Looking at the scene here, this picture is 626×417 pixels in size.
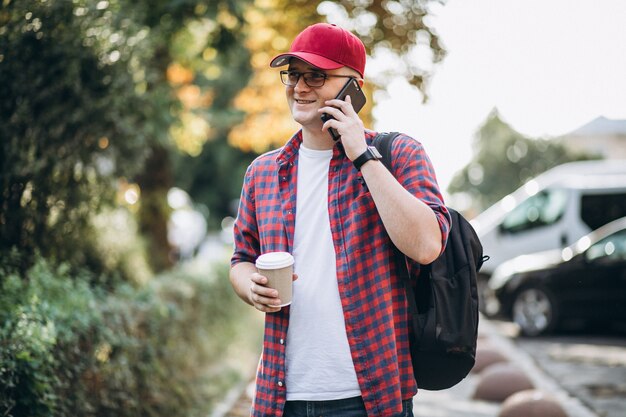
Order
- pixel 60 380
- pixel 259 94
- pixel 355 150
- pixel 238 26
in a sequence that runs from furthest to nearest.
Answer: pixel 259 94, pixel 238 26, pixel 60 380, pixel 355 150

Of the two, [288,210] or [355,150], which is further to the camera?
[288,210]

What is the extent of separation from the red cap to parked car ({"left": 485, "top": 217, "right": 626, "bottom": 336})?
9.02 metres

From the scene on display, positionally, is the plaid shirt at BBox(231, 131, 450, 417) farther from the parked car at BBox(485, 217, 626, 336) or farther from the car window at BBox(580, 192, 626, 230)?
the car window at BBox(580, 192, 626, 230)

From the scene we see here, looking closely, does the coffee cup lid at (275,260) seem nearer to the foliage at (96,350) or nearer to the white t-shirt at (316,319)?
the white t-shirt at (316,319)

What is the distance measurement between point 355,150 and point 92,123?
4.06 meters

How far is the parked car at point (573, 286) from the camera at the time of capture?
10320mm

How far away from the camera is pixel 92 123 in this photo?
5738 mm

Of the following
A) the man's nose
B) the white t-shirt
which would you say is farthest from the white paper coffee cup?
the man's nose

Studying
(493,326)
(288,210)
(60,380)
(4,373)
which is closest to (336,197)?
(288,210)

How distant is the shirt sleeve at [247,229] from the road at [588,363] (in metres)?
4.83

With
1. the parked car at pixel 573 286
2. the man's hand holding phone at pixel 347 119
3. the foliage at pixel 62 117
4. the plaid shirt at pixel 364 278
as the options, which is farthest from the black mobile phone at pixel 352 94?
the parked car at pixel 573 286

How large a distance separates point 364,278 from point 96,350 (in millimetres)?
2698

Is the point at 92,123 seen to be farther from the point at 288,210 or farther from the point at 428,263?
the point at 428,263

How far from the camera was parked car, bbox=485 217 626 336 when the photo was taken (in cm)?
1032
